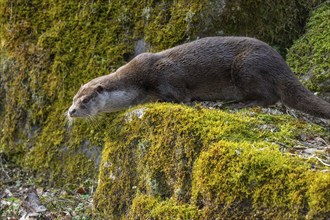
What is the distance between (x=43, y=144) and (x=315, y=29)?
332 centimetres

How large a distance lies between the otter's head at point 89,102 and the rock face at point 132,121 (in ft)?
1.89

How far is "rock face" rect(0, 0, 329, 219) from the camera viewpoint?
336 cm

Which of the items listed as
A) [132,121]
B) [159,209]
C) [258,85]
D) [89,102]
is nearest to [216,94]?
[258,85]

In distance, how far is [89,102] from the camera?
509 centimetres

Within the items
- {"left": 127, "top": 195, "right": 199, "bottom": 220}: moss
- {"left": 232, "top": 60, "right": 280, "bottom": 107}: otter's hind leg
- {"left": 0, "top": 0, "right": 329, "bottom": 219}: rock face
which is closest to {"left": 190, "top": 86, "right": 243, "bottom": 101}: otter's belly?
{"left": 232, "top": 60, "right": 280, "bottom": 107}: otter's hind leg

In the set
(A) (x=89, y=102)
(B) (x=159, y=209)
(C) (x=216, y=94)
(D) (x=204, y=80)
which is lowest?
(B) (x=159, y=209)

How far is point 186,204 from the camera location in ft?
11.6

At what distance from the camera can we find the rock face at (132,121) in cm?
336

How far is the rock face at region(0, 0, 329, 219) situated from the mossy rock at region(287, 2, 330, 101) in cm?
Result: 7

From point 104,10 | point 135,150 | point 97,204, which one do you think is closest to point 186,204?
point 135,150

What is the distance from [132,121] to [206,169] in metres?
1.13

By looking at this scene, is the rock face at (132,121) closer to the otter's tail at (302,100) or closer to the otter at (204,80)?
the otter's tail at (302,100)

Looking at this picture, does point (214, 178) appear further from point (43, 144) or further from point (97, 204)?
point (43, 144)

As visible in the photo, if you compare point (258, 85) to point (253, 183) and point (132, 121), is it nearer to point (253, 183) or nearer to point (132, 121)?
point (132, 121)
